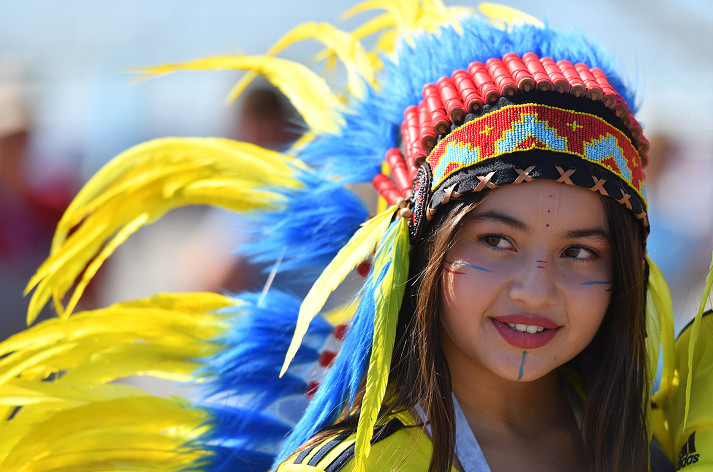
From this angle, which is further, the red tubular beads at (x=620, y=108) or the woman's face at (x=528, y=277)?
the red tubular beads at (x=620, y=108)

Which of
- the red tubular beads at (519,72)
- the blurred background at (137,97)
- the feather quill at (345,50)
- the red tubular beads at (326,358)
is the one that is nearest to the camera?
the red tubular beads at (519,72)

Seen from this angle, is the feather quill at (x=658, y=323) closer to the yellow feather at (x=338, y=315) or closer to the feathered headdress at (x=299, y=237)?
the feathered headdress at (x=299, y=237)

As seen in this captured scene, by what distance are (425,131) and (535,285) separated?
0.42 metres

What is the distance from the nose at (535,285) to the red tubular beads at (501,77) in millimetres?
351

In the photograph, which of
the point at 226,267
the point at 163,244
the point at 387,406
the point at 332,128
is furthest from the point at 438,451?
the point at 163,244

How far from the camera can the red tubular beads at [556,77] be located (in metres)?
1.71

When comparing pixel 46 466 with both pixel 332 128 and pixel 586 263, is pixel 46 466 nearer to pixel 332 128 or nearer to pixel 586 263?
pixel 332 128

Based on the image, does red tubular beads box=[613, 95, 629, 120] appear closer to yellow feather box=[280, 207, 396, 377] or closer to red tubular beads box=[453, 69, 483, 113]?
red tubular beads box=[453, 69, 483, 113]

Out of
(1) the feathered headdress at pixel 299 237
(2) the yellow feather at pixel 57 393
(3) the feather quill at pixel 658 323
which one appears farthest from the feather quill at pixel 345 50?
(2) the yellow feather at pixel 57 393

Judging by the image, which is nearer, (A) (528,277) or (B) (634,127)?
(A) (528,277)

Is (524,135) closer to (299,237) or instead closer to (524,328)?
(524,328)

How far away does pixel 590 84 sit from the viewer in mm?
1724

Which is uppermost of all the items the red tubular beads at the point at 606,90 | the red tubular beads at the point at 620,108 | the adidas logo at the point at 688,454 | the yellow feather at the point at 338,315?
the red tubular beads at the point at 606,90

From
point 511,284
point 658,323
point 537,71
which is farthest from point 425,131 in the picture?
point 658,323
